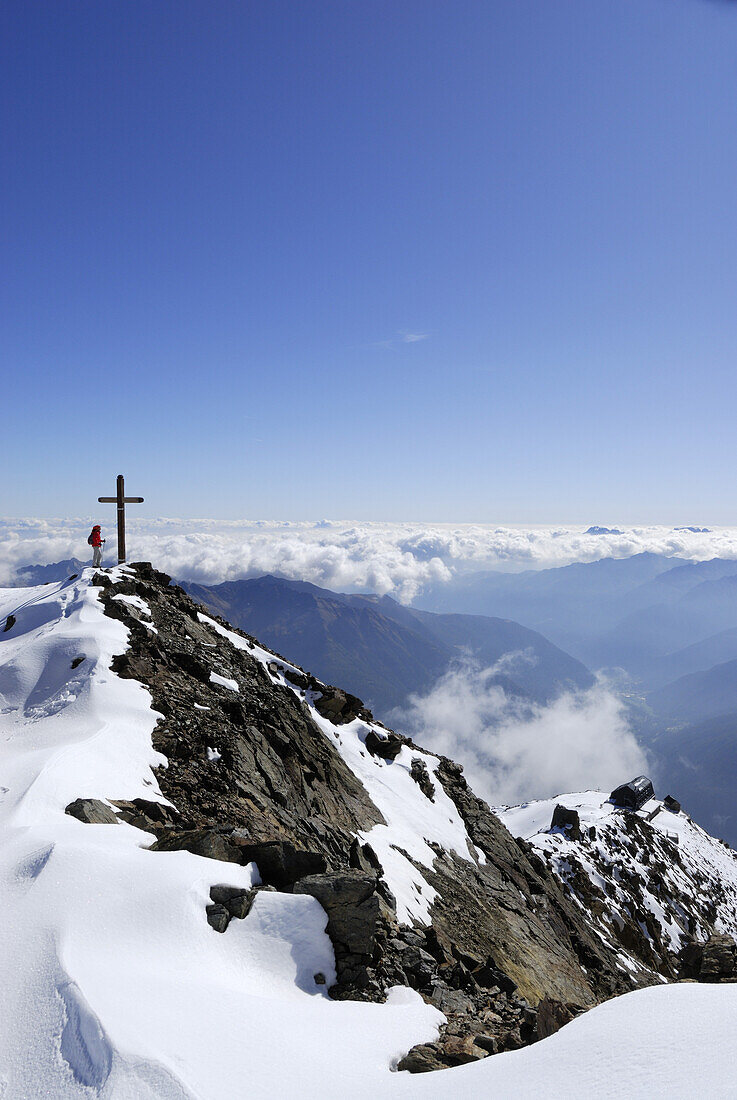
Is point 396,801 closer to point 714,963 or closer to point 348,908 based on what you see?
point 714,963

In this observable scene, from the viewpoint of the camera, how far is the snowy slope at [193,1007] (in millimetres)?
5211

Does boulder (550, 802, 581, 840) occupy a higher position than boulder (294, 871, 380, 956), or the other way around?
boulder (294, 871, 380, 956)

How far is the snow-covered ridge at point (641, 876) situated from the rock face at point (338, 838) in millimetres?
20719

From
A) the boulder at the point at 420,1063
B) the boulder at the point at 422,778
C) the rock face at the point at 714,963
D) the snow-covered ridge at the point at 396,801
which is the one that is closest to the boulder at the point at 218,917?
the boulder at the point at 420,1063

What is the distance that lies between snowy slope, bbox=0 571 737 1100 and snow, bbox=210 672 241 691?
41.3 feet

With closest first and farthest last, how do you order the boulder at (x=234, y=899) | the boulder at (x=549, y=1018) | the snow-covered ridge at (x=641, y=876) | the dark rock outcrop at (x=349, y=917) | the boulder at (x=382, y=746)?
the boulder at (x=549, y=1018), the boulder at (x=234, y=899), the dark rock outcrop at (x=349, y=917), the boulder at (x=382, y=746), the snow-covered ridge at (x=641, y=876)

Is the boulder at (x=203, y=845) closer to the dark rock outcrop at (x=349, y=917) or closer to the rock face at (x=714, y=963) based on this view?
the dark rock outcrop at (x=349, y=917)

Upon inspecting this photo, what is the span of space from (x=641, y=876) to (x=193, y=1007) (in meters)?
88.2

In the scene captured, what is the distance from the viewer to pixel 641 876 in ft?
240

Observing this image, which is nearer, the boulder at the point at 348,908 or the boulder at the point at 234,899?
the boulder at the point at 234,899

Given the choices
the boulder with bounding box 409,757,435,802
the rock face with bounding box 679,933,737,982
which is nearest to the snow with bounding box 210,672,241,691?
the boulder with bounding box 409,757,435,802

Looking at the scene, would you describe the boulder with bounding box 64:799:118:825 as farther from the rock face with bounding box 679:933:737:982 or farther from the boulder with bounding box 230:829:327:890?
the rock face with bounding box 679:933:737:982

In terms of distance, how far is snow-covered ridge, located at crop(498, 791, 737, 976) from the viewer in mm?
59688

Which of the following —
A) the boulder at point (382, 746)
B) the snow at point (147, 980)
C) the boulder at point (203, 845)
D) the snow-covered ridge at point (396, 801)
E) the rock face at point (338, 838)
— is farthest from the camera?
the boulder at point (382, 746)
